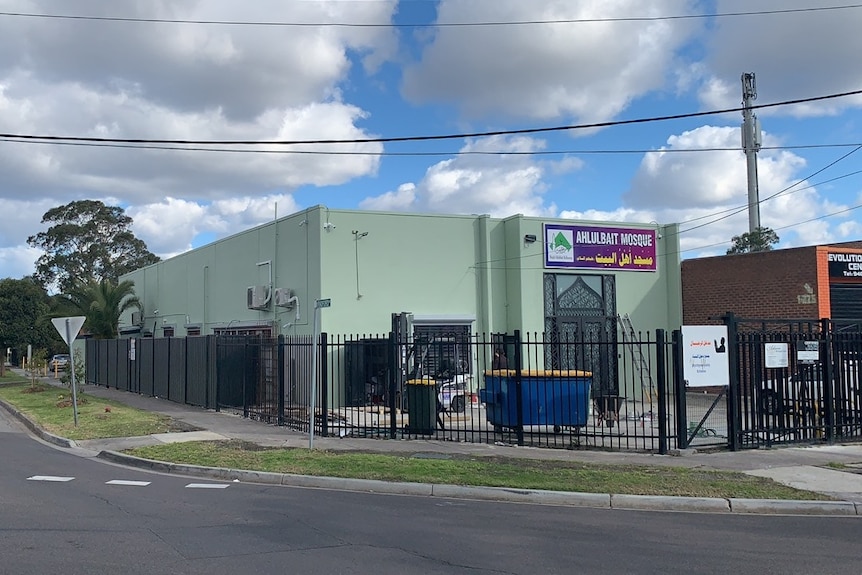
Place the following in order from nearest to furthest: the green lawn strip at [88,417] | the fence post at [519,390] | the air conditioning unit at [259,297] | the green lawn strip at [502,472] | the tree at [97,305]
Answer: the green lawn strip at [502,472] → the fence post at [519,390] → the green lawn strip at [88,417] → the air conditioning unit at [259,297] → the tree at [97,305]

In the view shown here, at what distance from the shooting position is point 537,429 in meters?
15.4

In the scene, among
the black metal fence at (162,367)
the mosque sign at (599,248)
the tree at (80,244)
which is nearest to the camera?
the black metal fence at (162,367)

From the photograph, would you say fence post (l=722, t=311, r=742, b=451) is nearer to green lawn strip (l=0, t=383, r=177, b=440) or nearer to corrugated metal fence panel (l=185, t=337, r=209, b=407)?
green lawn strip (l=0, t=383, r=177, b=440)

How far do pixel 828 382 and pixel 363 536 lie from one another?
9.96 metres

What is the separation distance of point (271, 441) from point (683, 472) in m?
7.20

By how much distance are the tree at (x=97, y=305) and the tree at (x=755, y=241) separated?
29.5m

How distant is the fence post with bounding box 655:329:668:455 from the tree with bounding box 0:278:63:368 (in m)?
34.7

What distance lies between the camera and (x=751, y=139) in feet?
124

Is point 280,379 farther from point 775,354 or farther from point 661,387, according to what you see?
point 775,354

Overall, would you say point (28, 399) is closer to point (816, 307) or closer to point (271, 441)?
point (271, 441)

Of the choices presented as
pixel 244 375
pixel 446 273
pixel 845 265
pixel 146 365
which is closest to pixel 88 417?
pixel 244 375

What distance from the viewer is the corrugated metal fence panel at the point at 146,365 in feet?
84.3

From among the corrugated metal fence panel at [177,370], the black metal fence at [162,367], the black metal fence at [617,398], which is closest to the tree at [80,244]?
the black metal fence at [162,367]

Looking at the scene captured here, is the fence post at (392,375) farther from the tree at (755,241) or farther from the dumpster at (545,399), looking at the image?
the tree at (755,241)
